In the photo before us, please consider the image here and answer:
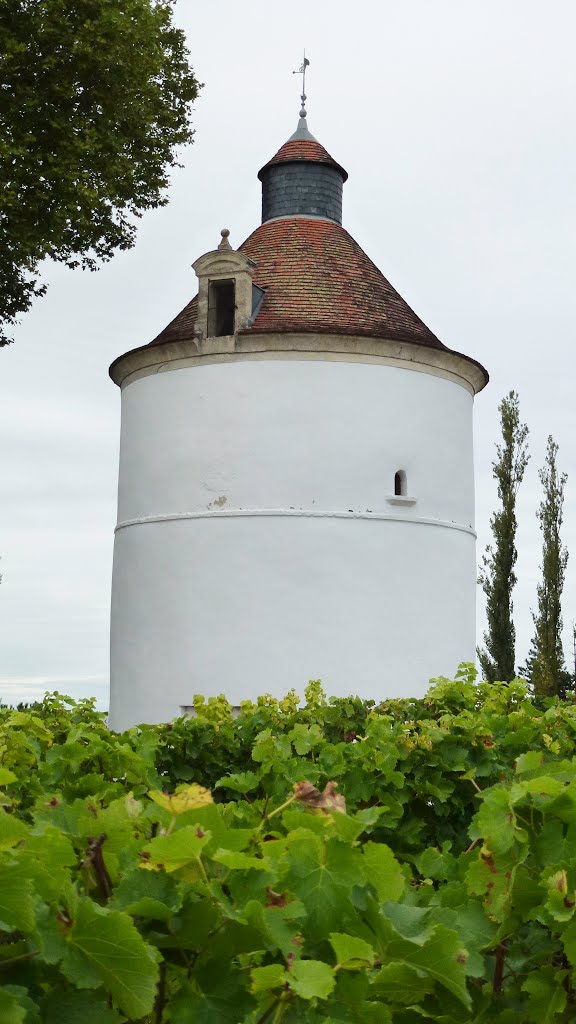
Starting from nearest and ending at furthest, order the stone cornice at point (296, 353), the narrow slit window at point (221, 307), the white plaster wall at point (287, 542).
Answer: the white plaster wall at point (287, 542)
the stone cornice at point (296, 353)
the narrow slit window at point (221, 307)

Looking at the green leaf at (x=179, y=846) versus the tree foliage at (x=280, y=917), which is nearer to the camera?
the tree foliage at (x=280, y=917)

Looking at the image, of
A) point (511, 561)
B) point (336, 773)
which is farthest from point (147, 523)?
point (336, 773)

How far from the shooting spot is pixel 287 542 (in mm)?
18281

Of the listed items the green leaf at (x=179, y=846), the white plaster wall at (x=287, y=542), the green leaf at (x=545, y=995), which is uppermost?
the white plaster wall at (x=287, y=542)

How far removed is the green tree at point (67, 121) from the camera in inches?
610

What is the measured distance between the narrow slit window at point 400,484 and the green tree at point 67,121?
6.21 meters

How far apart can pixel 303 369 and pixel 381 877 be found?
55.2 ft

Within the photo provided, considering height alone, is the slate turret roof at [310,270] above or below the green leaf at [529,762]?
above

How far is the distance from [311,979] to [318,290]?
740 inches

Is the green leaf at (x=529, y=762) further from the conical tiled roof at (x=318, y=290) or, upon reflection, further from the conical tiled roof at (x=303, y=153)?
the conical tiled roof at (x=303, y=153)

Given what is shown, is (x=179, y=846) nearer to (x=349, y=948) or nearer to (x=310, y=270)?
(x=349, y=948)

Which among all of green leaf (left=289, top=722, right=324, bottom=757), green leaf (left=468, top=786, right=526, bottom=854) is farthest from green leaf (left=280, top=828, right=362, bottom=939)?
green leaf (left=289, top=722, right=324, bottom=757)

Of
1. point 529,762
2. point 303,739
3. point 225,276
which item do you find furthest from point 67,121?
point 529,762

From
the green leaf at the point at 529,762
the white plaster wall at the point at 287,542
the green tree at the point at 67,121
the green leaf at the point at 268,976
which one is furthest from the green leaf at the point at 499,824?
the white plaster wall at the point at 287,542
